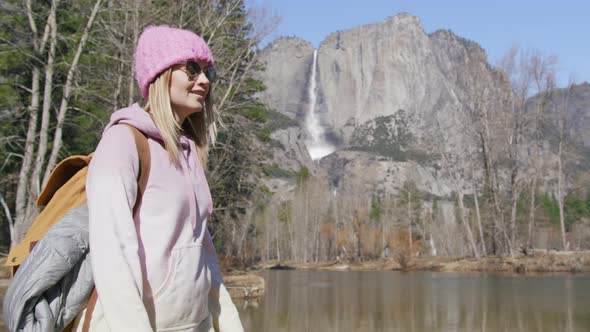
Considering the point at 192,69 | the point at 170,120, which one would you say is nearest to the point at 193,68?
the point at 192,69

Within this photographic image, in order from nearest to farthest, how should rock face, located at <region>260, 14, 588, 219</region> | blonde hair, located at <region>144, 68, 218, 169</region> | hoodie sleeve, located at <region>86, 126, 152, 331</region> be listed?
1. hoodie sleeve, located at <region>86, 126, 152, 331</region>
2. blonde hair, located at <region>144, 68, 218, 169</region>
3. rock face, located at <region>260, 14, 588, 219</region>

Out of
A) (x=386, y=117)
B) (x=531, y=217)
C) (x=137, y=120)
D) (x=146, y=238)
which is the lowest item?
(x=146, y=238)

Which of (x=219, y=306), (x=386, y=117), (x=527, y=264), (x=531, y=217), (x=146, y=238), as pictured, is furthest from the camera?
(x=386, y=117)

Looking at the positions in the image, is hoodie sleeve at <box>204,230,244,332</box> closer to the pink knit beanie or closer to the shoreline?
the pink knit beanie

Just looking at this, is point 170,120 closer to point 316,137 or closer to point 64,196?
point 64,196

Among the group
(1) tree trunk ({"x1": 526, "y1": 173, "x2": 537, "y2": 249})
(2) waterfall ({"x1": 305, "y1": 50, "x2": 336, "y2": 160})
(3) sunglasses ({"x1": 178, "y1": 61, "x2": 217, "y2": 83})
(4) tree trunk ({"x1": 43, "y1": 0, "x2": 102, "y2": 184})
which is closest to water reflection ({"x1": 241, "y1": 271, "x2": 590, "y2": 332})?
(4) tree trunk ({"x1": 43, "y1": 0, "x2": 102, "y2": 184})

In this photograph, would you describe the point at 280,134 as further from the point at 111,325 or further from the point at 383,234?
the point at 111,325

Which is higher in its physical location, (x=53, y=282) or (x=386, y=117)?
(x=386, y=117)

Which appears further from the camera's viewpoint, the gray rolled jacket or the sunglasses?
the sunglasses

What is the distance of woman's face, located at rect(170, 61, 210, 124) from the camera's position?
190cm

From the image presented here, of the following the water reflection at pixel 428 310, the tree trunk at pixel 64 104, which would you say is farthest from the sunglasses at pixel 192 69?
the tree trunk at pixel 64 104

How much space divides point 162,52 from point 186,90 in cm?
12

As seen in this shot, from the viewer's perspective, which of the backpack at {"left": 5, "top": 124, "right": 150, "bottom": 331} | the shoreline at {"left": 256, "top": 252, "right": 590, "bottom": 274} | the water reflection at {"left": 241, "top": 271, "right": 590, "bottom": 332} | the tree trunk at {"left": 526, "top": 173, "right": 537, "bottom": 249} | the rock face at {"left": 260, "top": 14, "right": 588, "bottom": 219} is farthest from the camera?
the rock face at {"left": 260, "top": 14, "right": 588, "bottom": 219}

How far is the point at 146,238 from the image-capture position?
1658 millimetres
